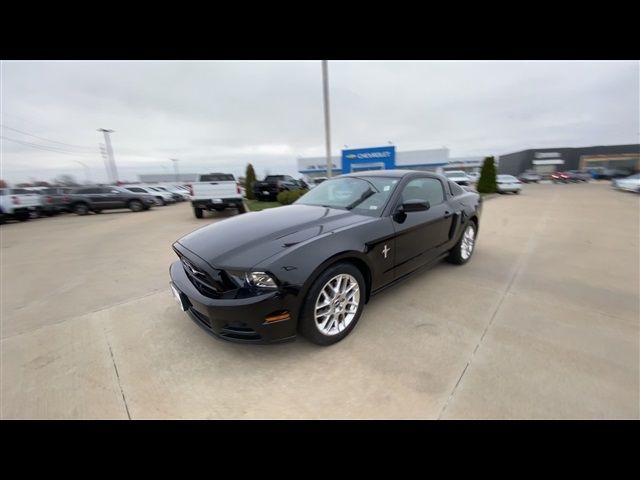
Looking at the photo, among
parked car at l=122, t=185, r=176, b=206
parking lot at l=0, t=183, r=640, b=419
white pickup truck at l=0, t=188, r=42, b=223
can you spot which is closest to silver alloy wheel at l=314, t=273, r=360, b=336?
parking lot at l=0, t=183, r=640, b=419

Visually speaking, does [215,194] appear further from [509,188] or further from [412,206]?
[509,188]

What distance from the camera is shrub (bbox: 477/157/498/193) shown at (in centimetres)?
1869

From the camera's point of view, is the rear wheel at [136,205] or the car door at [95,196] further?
the rear wheel at [136,205]

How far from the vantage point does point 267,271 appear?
2014 millimetres

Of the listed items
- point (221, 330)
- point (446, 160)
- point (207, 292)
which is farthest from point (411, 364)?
point (446, 160)

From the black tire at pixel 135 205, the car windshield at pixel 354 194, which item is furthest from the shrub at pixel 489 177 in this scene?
the black tire at pixel 135 205

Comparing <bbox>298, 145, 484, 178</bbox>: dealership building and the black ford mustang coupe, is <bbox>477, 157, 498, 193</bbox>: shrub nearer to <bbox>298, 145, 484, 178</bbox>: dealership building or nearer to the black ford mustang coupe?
<bbox>298, 145, 484, 178</bbox>: dealership building

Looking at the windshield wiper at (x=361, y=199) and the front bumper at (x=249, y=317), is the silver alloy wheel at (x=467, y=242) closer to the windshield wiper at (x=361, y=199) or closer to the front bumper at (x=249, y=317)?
the windshield wiper at (x=361, y=199)

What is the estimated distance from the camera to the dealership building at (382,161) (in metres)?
16.9

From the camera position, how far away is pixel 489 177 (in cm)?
1873

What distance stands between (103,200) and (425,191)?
1663 cm

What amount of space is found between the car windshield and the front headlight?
1.42 meters
